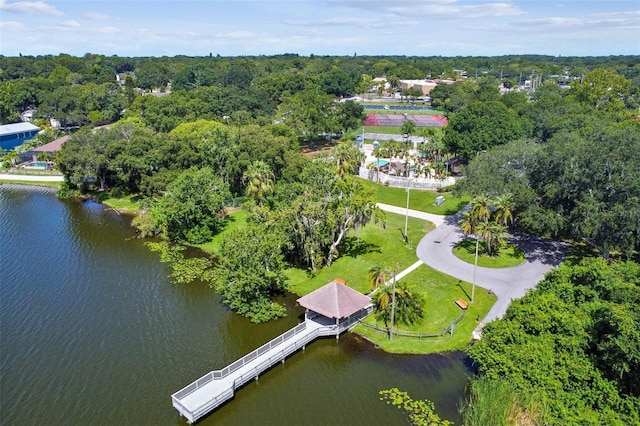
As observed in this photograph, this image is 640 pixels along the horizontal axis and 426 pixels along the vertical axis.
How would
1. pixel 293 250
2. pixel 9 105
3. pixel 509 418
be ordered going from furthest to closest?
pixel 9 105
pixel 293 250
pixel 509 418

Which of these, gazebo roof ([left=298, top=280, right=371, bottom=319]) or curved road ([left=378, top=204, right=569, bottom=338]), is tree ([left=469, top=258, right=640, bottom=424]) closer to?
curved road ([left=378, top=204, right=569, bottom=338])

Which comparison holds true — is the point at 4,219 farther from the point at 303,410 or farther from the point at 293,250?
the point at 303,410

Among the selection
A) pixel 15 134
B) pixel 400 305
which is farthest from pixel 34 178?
pixel 400 305

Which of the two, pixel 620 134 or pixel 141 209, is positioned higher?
pixel 620 134

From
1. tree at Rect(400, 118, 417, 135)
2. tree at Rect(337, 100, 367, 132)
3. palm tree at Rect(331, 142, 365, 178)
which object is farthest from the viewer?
tree at Rect(337, 100, 367, 132)

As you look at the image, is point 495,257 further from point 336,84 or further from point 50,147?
point 336,84

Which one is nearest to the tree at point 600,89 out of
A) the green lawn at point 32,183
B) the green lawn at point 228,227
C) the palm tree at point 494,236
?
the palm tree at point 494,236

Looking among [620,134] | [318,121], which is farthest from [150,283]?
[318,121]

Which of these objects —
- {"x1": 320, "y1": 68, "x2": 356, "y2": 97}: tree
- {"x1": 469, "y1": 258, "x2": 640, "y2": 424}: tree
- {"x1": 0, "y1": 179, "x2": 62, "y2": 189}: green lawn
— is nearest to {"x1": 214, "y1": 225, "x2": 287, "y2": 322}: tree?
{"x1": 469, "y1": 258, "x2": 640, "y2": 424}: tree
